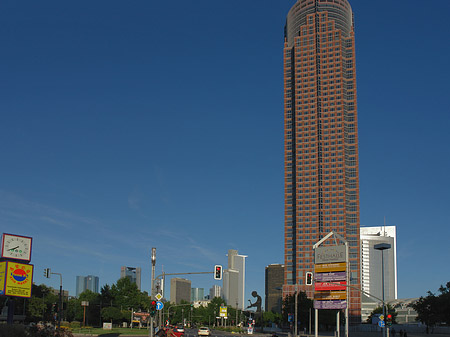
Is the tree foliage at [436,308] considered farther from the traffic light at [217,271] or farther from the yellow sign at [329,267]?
the traffic light at [217,271]

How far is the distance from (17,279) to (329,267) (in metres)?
35.5

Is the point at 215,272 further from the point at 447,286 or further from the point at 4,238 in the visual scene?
the point at 447,286

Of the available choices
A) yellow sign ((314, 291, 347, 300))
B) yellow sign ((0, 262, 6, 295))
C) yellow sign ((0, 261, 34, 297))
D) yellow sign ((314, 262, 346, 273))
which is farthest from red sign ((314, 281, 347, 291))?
yellow sign ((0, 262, 6, 295))

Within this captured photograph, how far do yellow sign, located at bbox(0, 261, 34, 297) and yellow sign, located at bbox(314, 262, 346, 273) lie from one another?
3370 cm

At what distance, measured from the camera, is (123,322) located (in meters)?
144

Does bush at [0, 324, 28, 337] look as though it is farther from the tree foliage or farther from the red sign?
the tree foliage

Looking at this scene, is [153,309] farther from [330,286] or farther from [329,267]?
[329,267]

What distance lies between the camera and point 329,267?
6594cm

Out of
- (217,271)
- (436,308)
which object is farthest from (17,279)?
(436,308)

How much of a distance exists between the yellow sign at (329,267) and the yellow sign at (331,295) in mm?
2619

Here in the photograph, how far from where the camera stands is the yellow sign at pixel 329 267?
212 ft

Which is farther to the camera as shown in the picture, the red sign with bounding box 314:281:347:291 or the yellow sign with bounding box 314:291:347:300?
the red sign with bounding box 314:281:347:291

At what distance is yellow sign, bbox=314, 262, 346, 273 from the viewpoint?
64.6 m

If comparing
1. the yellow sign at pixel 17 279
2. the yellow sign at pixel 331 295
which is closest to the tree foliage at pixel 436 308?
the yellow sign at pixel 331 295
